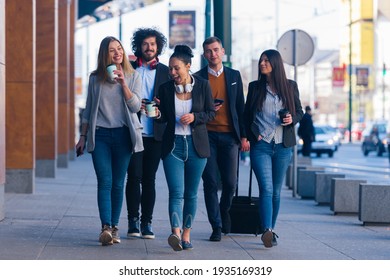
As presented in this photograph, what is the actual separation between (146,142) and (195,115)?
1272 millimetres

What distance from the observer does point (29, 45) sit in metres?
20.3

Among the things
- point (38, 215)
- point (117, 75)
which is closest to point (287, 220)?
point (38, 215)

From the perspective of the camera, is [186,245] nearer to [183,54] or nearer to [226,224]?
[226,224]

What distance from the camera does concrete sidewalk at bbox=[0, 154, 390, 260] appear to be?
1098 centimetres

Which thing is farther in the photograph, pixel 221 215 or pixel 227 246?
pixel 221 215

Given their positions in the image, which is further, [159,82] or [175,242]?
[159,82]

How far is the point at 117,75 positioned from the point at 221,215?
232cm

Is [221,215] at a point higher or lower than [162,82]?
lower

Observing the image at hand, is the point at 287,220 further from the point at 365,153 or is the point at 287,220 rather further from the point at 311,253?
the point at 365,153

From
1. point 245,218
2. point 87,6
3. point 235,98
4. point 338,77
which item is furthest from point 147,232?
point 338,77

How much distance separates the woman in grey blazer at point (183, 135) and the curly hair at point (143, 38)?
1.12m

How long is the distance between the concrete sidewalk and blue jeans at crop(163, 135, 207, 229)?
352 millimetres

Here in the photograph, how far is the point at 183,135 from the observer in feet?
36.8

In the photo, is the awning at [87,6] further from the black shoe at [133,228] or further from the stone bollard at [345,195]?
the black shoe at [133,228]
